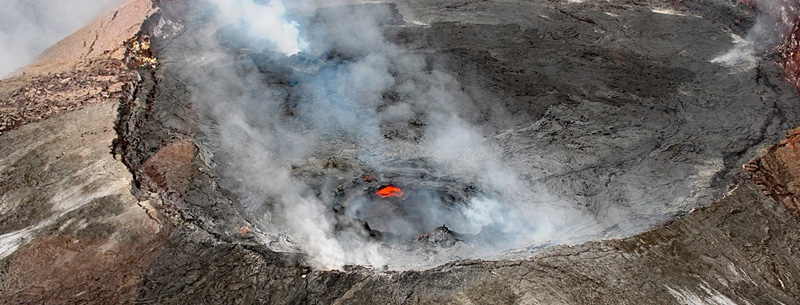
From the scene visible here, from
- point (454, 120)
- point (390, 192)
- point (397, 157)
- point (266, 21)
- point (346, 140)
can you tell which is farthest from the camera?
point (266, 21)

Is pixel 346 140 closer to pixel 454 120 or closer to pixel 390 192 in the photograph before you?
pixel 390 192

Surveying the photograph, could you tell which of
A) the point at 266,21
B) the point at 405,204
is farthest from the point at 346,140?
the point at 266,21

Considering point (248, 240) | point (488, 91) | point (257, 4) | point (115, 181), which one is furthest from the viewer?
point (257, 4)

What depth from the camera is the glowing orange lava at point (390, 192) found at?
344 inches

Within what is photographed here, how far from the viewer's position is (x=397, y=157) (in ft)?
30.9

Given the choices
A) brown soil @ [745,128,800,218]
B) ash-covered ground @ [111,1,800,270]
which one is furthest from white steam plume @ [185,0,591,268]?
brown soil @ [745,128,800,218]

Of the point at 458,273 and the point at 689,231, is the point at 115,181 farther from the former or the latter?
the point at 689,231

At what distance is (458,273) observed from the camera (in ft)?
20.9

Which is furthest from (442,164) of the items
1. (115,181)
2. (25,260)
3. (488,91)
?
(25,260)

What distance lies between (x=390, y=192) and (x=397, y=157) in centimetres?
86

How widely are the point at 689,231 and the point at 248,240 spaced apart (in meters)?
5.76

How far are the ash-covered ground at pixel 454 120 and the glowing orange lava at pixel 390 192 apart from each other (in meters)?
0.13

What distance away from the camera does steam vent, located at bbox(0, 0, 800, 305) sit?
638 cm

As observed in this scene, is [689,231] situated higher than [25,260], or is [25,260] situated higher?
[25,260]
